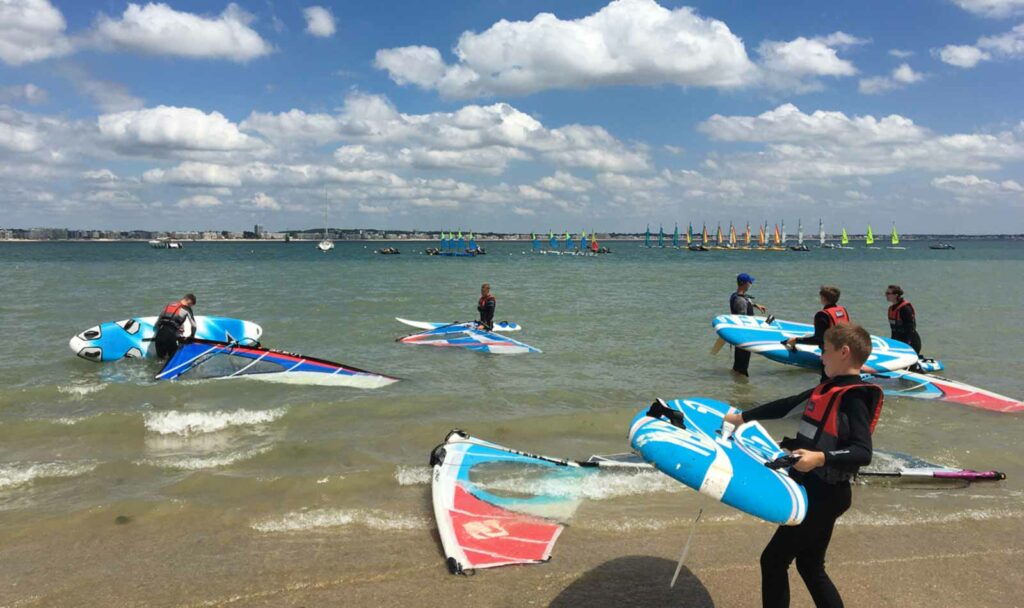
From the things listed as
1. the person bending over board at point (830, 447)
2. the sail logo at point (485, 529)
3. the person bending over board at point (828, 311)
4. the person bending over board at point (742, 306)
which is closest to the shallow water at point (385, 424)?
the person bending over board at point (742, 306)

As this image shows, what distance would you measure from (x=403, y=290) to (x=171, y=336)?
77.2ft

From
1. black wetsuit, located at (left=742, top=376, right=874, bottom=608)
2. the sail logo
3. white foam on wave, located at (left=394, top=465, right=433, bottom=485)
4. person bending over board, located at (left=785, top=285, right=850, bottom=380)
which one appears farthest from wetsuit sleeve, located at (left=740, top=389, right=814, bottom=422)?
person bending over board, located at (left=785, top=285, right=850, bottom=380)

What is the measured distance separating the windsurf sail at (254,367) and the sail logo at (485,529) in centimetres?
583

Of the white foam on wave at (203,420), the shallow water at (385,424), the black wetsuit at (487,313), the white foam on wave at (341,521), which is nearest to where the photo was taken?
the white foam on wave at (341,521)

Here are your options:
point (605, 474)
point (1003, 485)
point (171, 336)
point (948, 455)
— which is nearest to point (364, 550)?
point (605, 474)

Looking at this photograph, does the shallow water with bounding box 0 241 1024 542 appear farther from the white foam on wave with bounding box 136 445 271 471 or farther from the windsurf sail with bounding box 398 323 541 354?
the windsurf sail with bounding box 398 323 541 354

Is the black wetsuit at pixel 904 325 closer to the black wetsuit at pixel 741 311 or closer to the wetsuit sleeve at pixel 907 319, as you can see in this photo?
the wetsuit sleeve at pixel 907 319

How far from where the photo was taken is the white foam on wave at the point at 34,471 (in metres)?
6.33

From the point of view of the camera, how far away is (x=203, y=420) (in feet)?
28.1

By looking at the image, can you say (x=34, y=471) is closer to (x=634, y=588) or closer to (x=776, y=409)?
(x=634, y=588)

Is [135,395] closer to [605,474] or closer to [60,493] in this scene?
[60,493]

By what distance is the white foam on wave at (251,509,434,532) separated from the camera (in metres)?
5.17

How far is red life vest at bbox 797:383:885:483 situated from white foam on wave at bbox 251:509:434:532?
330 cm

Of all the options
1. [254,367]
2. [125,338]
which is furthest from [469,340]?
[125,338]
